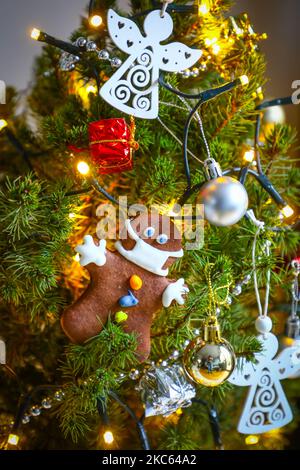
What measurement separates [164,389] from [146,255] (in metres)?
0.17

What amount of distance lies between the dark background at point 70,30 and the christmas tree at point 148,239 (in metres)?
0.23

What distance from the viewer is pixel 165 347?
2.22ft

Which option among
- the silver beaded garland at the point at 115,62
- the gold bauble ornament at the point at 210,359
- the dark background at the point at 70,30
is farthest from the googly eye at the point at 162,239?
the dark background at the point at 70,30

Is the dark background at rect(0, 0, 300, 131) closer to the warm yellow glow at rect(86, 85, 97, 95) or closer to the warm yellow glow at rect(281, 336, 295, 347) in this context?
the warm yellow glow at rect(86, 85, 97, 95)

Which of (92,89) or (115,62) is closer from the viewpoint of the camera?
(115,62)

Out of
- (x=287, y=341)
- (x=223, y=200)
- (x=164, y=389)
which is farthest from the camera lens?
(x=287, y=341)

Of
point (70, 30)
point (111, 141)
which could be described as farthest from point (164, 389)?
point (70, 30)

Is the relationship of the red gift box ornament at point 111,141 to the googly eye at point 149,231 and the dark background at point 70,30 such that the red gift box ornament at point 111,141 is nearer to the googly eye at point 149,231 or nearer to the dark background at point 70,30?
the googly eye at point 149,231

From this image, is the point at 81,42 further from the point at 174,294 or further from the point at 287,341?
the point at 287,341

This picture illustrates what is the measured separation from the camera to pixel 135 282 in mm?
596

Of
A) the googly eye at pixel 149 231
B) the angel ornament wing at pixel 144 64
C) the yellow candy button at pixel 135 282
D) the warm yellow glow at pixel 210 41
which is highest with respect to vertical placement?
the warm yellow glow at pixel 210 41

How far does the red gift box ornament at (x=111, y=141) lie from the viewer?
576 millimetres

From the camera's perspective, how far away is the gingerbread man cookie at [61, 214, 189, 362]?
59 cm

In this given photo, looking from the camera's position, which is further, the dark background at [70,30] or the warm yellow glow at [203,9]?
the dark background at [70,30]
